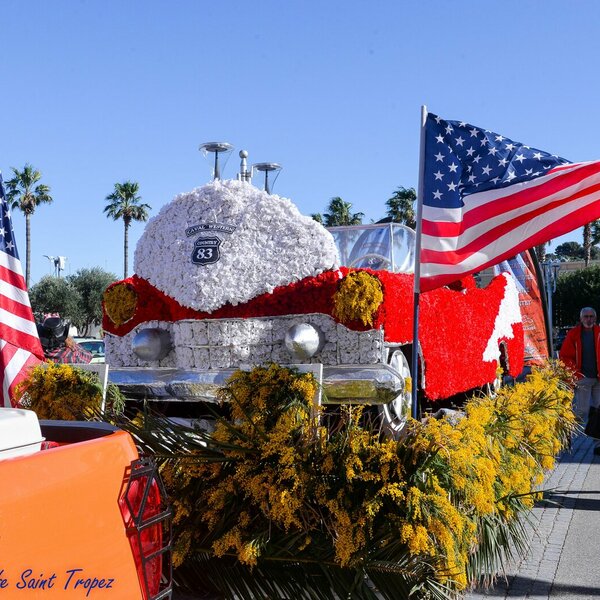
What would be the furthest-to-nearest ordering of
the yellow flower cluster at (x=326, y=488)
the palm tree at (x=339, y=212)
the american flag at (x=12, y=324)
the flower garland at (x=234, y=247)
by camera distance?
the palm tree at (x=339, y=212)
the flower garland at (x=234, y=247)
the american flag at (x=12, y=324)
the yellow flower cluster at (x=326, y=488)

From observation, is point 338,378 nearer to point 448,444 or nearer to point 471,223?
point 471,223

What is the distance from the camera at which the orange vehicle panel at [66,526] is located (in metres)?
1.65

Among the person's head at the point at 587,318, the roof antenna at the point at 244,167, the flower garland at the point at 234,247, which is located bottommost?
the person's head at the point at 587,318

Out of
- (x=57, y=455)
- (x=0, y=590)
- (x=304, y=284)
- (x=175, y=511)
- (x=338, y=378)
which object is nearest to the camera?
(x=0, y=590)

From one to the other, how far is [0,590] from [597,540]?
4.71 metres

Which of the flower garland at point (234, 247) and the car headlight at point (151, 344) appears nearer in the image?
the flower garland at point (234, 247)

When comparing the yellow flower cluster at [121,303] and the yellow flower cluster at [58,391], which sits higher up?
the yellow flower cluster at [121,303]

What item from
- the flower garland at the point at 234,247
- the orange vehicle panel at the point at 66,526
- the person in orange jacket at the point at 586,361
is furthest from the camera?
the person in orange jacket at the point at 586,361

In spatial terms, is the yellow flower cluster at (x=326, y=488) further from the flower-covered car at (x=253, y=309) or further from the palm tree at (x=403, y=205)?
the palm tree at (x=403, y=205)

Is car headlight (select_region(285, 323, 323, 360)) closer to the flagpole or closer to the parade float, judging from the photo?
the parade float

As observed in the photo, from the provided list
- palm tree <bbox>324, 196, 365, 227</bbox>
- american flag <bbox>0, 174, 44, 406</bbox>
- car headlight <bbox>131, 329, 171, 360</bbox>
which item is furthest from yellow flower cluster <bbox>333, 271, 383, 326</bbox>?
palm tree <bbox>324, 196, 365, 227</bbox>

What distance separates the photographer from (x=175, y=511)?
357 cm

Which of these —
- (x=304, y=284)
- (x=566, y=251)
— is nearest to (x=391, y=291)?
(x=304, y=284)

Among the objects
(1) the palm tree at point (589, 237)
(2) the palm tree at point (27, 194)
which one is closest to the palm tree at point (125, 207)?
(2) the palm tree at point (27, 194)
